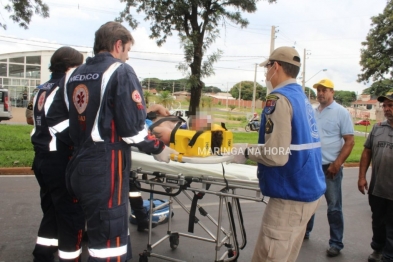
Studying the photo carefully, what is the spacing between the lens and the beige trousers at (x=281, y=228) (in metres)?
2.47

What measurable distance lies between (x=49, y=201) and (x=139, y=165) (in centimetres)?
90

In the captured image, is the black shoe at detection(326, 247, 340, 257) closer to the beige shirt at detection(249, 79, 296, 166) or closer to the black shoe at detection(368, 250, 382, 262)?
the black shoe at detection(368, 250, 382, 262)

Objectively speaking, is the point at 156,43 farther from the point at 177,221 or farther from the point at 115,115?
the point at 115,115

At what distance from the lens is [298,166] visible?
242cm

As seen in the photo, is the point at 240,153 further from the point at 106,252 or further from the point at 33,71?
the point at 33,71

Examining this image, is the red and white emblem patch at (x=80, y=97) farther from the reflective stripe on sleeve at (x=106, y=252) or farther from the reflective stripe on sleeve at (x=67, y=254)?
the reflective stripe on sleeve at (x=67, y=254)

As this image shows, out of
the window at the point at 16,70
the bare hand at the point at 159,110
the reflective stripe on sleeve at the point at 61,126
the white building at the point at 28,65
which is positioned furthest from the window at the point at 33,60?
the reflective stripe on sleeve at the point at 61,126

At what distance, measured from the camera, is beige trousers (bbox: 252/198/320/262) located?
247 cm

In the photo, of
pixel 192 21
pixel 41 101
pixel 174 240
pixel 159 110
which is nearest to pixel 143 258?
pixel 174 240

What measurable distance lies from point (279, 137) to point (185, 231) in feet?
9.28

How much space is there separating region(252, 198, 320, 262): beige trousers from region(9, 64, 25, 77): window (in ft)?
109

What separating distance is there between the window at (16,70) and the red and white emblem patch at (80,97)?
107ft

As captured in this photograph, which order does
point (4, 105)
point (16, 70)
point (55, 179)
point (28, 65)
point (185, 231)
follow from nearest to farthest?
point (55, 179) → point (185, 231) → point (4, 105) → point (28, 65) → point (16, 70)

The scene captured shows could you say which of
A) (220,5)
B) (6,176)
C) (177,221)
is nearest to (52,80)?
(177,221)
